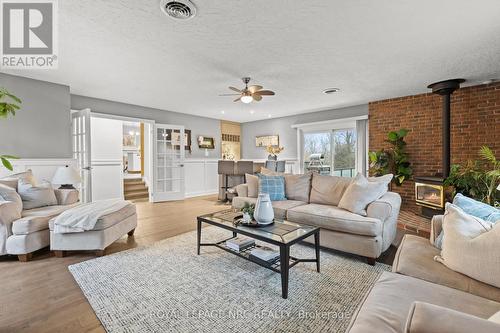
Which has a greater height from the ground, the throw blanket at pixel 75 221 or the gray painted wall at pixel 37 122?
the gray painted wall at pixel 37 122

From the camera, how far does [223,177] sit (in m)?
5.74

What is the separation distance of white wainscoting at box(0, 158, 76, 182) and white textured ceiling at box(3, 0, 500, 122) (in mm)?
1338

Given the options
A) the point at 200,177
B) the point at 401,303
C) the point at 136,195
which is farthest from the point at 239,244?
the point at 136,195

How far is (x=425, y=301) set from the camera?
1056 mm

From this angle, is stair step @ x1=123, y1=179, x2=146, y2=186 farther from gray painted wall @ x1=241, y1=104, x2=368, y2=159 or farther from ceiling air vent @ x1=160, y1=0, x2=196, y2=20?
ceiling air vent @ x1=160, y1=0, x2=196, y2=20

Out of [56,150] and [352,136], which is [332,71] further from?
[56,150]

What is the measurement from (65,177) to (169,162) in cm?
272

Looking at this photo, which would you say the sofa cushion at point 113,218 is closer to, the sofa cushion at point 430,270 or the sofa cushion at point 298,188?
the sofa cushion at point 298,188

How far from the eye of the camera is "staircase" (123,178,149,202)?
6.30 meters

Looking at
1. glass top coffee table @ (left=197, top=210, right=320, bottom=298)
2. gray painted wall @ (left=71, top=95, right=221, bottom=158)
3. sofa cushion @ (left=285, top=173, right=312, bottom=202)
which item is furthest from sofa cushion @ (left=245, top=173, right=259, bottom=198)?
gray painted wall @ (left=71, top=95, right=221, bottom=158)

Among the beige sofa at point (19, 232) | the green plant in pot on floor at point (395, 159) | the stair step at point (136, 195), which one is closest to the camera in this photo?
the beige sofa at point (19, 232)

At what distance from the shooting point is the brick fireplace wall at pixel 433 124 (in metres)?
3.98
